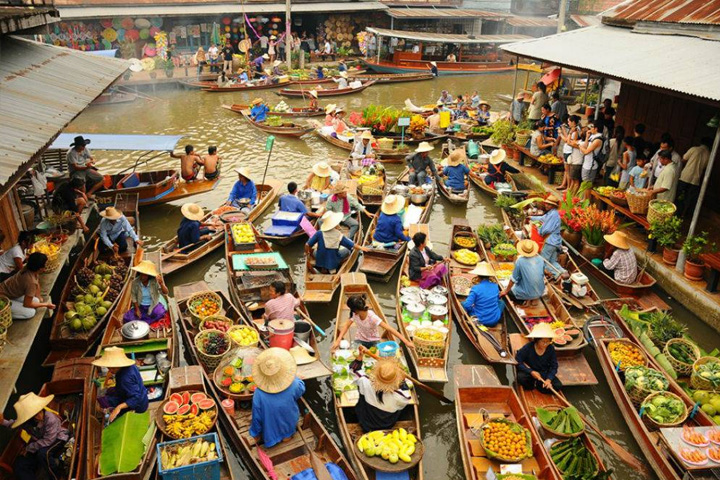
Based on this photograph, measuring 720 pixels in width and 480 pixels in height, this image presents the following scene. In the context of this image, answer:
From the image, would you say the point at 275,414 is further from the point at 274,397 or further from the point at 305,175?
the point at 305,175

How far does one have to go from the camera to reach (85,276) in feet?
31.4

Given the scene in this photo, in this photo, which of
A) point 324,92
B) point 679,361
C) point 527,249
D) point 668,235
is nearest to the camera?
point 679,361

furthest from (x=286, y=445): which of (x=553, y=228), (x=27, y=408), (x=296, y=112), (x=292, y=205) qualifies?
(x=296, y=112)

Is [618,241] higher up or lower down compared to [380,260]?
higher up

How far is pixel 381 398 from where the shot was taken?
6648 mm

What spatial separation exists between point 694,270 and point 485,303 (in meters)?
4.33

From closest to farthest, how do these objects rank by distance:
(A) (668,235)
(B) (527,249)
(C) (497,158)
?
(B) (527,249)
(A) (668,235)
(C) (497,158)

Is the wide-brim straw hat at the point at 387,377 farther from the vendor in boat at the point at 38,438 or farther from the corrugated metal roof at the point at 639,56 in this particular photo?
the corrugated metal roof at the point at 639,56

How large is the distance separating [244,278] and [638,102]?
11.7m

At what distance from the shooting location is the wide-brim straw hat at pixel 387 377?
6.52 meters

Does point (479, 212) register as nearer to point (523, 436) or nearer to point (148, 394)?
point (523, 436)

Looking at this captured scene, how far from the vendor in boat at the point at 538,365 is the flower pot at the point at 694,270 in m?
4.31

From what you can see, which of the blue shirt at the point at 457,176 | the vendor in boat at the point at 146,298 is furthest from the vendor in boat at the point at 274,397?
the blue shirt at the point at 457,176

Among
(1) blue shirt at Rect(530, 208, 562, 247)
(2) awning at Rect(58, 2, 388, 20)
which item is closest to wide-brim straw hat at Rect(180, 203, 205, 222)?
(1) blue shirt at Rect(530, 208, 562, 247)
